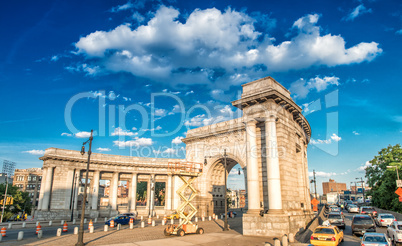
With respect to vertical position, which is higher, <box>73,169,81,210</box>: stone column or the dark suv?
<box>73,169,81,210</box>: stone column

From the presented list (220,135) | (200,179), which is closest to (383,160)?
(220,135)

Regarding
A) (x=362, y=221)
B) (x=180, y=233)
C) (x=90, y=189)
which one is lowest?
(x=180, y=233)

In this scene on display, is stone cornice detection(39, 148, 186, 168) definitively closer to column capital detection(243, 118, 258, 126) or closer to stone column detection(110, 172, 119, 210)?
stone column detection(110, 172, 119, 210)

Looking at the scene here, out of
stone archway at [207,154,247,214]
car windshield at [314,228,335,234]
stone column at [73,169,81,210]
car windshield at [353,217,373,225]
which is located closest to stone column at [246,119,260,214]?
car windshield at [314,228,335,234]

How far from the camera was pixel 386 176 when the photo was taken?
1678 inches

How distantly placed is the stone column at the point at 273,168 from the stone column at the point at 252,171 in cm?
117

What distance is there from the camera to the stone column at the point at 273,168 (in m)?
19.8

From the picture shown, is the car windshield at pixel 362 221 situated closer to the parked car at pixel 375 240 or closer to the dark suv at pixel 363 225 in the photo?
the dark suv at pixel 363 225

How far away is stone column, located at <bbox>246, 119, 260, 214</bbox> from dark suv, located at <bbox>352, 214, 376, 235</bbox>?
8619 millimetres

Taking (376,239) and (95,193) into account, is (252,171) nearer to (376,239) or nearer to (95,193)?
(376,239)

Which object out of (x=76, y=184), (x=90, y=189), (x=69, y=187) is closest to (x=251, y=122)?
(x=76, y=184)

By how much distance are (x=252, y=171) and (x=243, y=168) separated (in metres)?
16.7

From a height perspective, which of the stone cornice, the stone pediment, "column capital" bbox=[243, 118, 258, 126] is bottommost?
the stone cornice

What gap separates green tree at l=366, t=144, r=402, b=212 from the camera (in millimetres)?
40244
